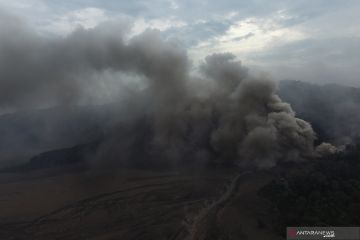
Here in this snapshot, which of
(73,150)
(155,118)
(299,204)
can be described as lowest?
(299,204)

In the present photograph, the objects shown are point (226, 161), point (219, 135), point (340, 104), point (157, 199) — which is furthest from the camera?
point (340, 104)

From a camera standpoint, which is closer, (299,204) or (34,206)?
Result: (299,204)

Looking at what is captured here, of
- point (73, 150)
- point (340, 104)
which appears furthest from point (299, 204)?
point (340, 104)

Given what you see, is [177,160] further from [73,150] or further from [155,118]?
[73,150]

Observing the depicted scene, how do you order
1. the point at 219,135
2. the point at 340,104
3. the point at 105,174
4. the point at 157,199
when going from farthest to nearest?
the point at 340,104 < the point at 219,135 < the point at 105,174 < the point at 157,199

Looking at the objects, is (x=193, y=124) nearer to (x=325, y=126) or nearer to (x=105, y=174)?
(x=105, y=174)

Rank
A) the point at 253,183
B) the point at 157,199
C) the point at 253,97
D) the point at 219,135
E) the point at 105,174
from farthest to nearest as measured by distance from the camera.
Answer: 1. the point at 253,97
2. the point at 219,135
3. the point at 105,174
4. the point at 253,183
5. the point at 157,199

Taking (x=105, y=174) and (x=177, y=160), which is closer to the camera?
(x=105, y=174)

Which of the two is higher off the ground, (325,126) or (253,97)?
(253,97)

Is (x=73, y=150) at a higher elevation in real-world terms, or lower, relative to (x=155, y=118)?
lower

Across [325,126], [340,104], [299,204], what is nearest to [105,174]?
[299,204]
